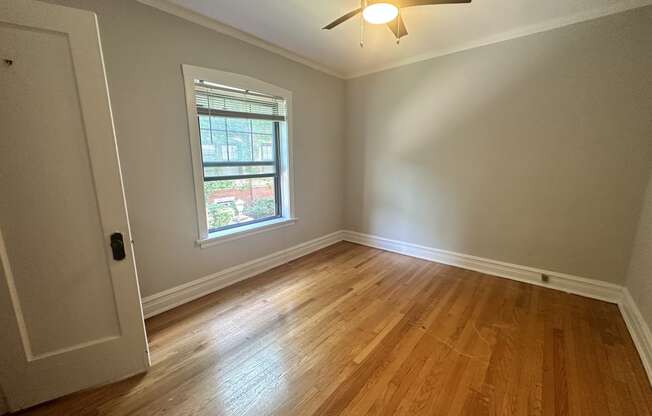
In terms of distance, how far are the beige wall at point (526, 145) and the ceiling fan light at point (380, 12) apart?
5.27 feet

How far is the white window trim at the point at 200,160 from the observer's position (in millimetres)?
2316

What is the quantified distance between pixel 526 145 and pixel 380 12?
210cm

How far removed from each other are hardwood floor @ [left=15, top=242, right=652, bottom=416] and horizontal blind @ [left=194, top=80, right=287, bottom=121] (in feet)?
6.22

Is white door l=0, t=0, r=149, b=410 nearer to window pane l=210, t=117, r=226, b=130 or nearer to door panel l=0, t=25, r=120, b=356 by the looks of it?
door panel l=0, t=25, r=120, b=356

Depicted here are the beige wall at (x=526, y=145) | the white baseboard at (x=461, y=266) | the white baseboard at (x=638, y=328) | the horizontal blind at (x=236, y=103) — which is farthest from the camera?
the horizontal blind at (x=236, y=103)

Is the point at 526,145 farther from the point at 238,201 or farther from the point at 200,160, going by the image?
the point at 200,160

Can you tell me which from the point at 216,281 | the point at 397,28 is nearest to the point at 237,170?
the point at 216,281

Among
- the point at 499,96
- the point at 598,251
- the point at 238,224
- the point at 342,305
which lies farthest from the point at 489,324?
the point at 238,224

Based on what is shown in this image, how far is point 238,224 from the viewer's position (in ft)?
9.82

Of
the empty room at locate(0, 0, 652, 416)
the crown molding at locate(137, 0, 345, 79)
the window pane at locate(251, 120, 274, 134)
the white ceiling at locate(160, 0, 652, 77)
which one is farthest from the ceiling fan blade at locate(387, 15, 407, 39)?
the window pane at locate(251, 120, 274, 134)

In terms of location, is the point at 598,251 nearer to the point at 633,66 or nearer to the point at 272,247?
the point at 633,66

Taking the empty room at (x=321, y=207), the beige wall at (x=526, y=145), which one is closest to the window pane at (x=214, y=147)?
the empty room at (x=321, y=207)

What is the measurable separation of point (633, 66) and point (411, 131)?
1.95 metres

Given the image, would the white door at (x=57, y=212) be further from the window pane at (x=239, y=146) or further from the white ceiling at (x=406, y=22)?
the window pane at (x=239, y=146)
